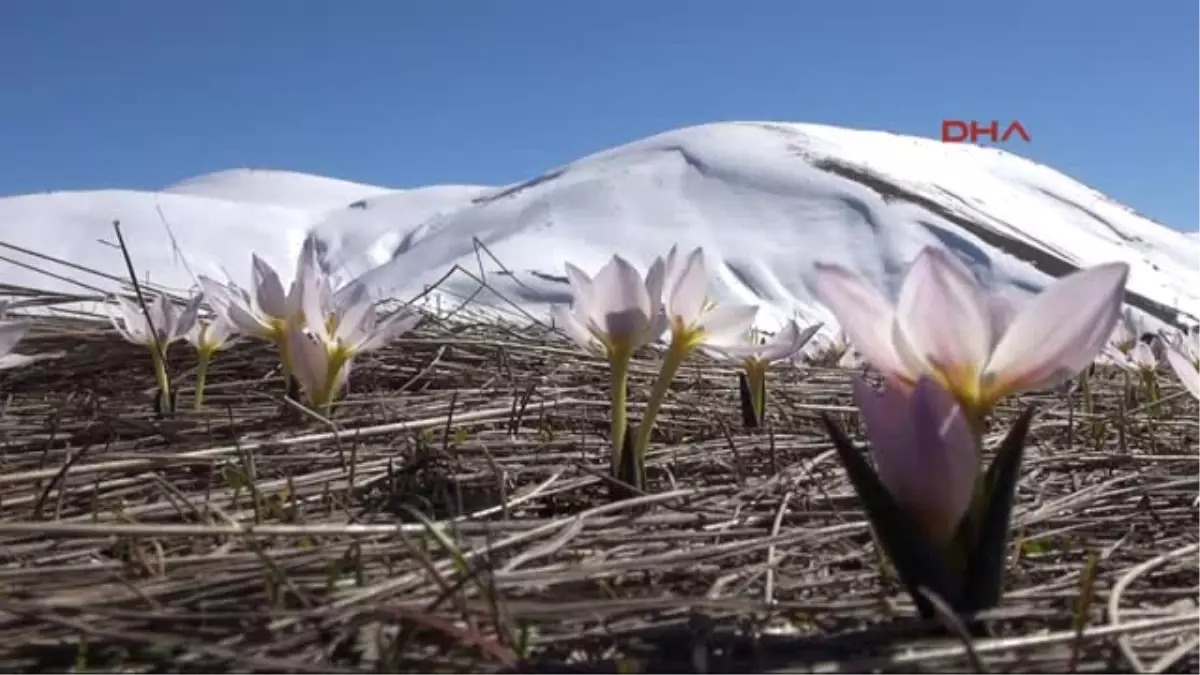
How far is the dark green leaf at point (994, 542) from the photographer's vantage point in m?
1.01

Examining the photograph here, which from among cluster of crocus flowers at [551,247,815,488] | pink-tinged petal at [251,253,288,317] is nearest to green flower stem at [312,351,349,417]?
pink-tinged petal at [251,253,288,317]

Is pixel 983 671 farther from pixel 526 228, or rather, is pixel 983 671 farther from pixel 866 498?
pixel 526 228

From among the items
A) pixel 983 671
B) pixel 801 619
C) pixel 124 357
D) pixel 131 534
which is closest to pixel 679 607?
pixel 801 619

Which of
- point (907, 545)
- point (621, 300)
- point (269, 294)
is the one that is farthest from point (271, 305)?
point (907, 545)

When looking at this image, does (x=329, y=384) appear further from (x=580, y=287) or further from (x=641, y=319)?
(x=641, y=319)

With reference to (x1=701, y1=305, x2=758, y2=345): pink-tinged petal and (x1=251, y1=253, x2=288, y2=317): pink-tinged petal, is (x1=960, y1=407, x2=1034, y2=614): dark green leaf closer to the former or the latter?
(x1=701, y1=305, x2=758, y2=345): pink-tinged petal

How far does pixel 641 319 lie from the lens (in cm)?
165

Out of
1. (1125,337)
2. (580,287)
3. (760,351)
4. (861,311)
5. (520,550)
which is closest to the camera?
(861,311)

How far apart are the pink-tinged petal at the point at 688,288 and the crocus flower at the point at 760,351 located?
0.09 metres

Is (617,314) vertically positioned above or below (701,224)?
below

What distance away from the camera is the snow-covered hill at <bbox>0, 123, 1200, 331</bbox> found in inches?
984

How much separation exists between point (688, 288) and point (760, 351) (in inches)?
9.8

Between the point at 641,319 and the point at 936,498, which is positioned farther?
the point at 641,319

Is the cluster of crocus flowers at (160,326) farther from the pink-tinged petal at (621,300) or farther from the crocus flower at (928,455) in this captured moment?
the crocus flower at (928,455)
